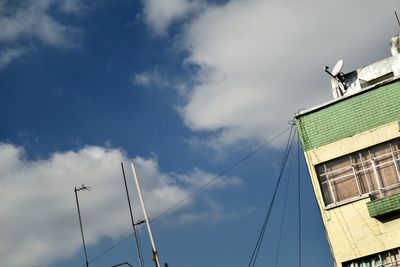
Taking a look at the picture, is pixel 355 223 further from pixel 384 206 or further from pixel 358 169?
pixel 358 169

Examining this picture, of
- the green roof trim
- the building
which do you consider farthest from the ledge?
the green roof trim

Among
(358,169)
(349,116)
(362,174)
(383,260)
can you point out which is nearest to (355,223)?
(383,260)

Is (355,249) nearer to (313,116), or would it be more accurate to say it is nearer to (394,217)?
(394,217)

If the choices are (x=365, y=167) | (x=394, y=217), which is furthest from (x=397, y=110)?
(x=394, y=217)

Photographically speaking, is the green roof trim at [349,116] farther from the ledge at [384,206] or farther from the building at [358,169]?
the ledge at [384,206]

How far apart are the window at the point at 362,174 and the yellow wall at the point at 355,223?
271mm

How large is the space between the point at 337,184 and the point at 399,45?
741cm

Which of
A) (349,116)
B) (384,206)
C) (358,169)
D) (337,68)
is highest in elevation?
(337,68)

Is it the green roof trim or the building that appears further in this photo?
the green roof trim

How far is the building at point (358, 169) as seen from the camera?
19109 mm

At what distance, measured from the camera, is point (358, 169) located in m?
20.4

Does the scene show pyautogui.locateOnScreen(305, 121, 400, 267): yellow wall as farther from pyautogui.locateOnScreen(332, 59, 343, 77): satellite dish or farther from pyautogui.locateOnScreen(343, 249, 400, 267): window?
pyautogui.locateOnScreen(332, 59, 343, 77): satellite dish

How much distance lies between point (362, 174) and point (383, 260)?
3364 mm

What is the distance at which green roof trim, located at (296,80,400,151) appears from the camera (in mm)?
20250
